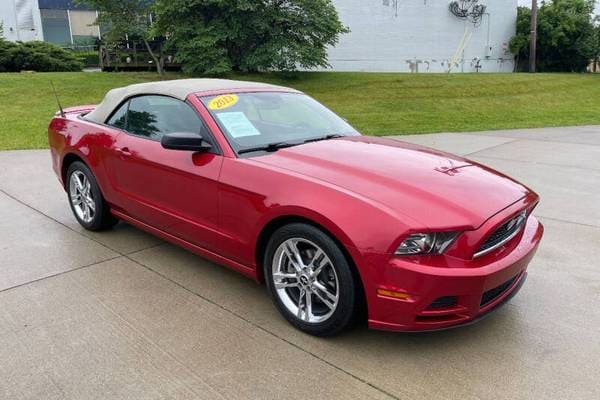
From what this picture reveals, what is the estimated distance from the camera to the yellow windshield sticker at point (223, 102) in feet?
12.7

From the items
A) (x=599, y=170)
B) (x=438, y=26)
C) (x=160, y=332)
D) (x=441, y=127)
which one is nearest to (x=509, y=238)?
(x=160, y=332)

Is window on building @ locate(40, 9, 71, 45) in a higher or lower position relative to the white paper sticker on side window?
higher

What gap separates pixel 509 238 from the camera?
3090 mm

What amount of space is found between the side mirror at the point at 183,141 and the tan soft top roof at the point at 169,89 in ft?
1.83

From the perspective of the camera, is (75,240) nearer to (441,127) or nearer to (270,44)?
(441,127)

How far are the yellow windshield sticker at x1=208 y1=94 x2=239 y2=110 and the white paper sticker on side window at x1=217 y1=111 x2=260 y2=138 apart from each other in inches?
3.7

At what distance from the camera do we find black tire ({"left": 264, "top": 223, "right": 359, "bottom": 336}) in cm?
288

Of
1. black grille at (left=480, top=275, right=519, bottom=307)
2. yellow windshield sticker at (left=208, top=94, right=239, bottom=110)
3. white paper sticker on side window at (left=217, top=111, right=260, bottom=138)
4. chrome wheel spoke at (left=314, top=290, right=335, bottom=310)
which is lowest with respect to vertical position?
chrome wheel spoke at (left=314, top=290, right=335, bottom=310)

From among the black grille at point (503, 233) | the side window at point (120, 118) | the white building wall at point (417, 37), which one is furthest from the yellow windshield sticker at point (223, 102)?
the white building wall at point (417, 37)

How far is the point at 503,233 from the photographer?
304 centimetres

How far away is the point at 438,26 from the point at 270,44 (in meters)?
16.0

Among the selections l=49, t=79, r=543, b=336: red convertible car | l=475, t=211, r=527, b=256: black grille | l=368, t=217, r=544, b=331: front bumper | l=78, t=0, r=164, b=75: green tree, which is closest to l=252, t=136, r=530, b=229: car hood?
l=49, t=79, r=543, b=336: red convertible car

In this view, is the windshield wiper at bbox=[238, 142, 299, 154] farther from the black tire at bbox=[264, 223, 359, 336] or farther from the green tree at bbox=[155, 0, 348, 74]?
the green tree at bbox=[155, 0, 348, 74]

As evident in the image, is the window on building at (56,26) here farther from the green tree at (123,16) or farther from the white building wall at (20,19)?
the green tree at (123,16)
